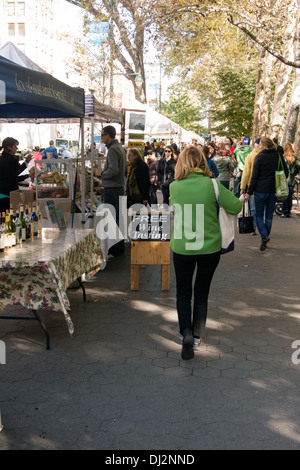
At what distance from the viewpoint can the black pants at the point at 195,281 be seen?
462 cm

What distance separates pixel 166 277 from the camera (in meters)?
6.99

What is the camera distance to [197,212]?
4.50m

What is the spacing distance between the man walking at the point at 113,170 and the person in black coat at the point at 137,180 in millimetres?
677

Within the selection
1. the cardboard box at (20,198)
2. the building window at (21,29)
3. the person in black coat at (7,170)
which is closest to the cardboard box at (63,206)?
the cardboard box at (20,198)

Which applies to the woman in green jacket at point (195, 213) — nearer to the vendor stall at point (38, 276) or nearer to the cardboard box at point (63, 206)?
the vendor stall at point (38, 276)

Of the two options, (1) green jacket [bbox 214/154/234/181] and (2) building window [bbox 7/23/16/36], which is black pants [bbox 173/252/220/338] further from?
(2) building window [bbox 7/23/16/36]

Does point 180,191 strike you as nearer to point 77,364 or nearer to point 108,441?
point 77,364

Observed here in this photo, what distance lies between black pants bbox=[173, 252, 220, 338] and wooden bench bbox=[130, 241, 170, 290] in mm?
2091

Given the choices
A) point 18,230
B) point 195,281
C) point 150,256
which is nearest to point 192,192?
point 195,281

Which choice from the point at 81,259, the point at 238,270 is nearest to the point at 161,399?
the point at 81,259

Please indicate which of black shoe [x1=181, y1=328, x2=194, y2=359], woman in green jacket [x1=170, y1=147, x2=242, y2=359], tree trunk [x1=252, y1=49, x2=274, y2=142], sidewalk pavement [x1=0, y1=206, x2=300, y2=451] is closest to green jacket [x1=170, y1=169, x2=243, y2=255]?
woman in green jacket [x1=170, y1=147, x2=242, y2=359]

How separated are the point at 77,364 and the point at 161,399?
99cm

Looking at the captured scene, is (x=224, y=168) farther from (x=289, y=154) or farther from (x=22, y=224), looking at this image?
(x=22, y=224)

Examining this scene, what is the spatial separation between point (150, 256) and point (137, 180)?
2.88m
